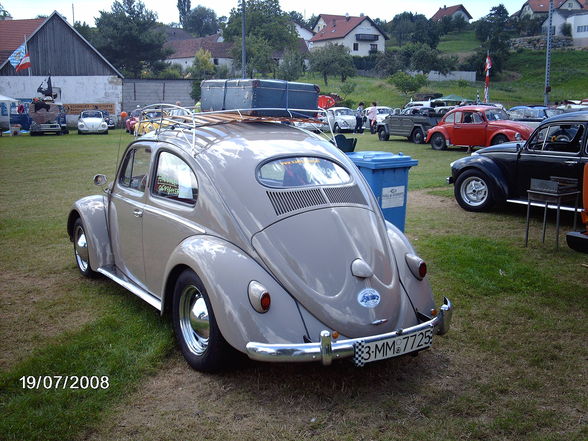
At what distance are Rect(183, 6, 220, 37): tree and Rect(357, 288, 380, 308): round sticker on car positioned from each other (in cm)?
14376

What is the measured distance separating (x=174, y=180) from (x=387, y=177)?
2.96m

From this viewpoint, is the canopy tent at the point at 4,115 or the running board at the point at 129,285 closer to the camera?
the running board at the point at 129,285

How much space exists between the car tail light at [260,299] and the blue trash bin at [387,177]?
11.0ft

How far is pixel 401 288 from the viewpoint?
412 centimetres

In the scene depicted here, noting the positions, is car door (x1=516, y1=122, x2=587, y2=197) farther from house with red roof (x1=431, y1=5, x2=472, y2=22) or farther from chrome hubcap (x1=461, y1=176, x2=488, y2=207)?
house with red roof (x1=431, y1=5, x2=472, y2=22)

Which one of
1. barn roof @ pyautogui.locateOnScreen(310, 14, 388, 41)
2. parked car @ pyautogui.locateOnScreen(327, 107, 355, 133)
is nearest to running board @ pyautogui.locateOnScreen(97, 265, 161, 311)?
parked car @ pyautogui.locateOnScreen(327, 107, 355, 133)

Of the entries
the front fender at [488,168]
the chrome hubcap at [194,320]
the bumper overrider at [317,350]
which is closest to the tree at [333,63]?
the front fender at [488,168]

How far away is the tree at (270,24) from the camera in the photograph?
75312 millimetres

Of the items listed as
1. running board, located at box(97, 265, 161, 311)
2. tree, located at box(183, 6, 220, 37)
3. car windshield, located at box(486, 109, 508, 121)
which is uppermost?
tree, located at box(183, 6, 220, 37)

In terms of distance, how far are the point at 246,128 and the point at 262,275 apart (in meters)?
1.64

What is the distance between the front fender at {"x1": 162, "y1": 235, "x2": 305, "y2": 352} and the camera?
3.68 meters

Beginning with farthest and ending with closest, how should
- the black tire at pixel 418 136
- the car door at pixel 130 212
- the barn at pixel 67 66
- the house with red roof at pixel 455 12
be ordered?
the house with red roof at pixel 455 12
the barn at pixel 67 66
the black tire at pixel 418 136
the car door at pixel 130 212

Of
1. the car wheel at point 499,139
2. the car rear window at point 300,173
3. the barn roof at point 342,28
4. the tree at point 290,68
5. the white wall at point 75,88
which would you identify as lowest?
the car wheel at point 499,139
